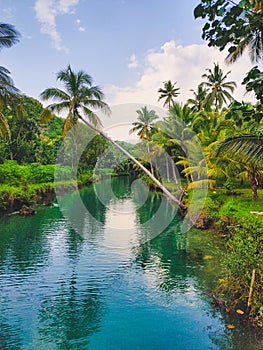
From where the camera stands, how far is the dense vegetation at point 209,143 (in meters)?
3.20

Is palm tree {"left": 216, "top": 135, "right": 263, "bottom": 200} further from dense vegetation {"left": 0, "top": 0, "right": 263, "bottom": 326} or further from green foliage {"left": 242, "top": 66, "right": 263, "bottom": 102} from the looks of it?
green foliage {"left": 242, "top": 66, "right": 263, "bottom": 102}

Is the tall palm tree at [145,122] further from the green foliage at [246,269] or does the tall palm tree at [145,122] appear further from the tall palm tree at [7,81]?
the green foliage at [246,269]

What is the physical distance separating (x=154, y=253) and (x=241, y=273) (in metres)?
4.91

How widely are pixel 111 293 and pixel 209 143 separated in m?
14.6

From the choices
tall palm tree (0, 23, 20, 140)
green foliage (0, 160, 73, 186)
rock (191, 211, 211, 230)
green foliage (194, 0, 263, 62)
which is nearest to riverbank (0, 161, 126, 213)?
green foliage (0, 160, 73, 186)

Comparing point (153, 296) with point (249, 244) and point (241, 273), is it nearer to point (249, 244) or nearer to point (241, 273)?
point (241, 273)

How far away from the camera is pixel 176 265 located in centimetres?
935

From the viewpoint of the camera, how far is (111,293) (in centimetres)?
740

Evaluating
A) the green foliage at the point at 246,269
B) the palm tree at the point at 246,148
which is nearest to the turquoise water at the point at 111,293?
the green foliage at the point at 246,269

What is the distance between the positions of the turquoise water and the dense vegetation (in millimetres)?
943

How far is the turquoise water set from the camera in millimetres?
5457

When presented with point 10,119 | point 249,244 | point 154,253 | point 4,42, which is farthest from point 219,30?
point 10,119

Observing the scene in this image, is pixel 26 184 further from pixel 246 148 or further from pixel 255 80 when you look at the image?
pixel 255 80

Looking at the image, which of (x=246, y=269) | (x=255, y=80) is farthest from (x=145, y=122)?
(x=255, y=80)
